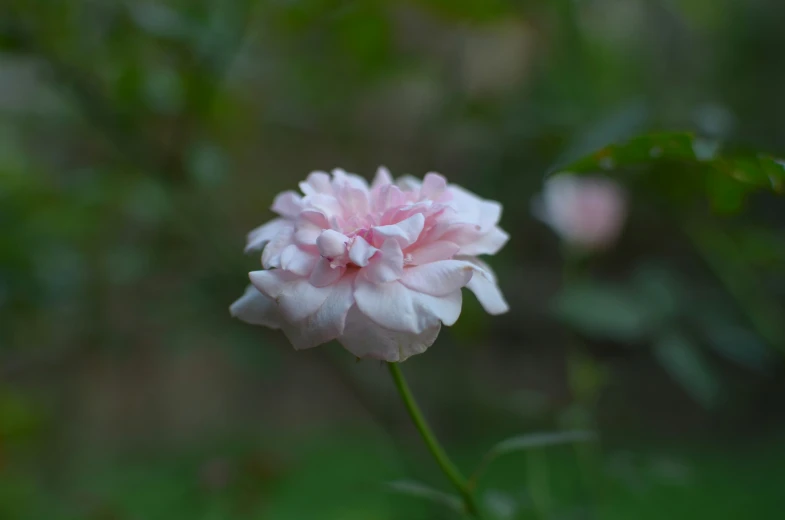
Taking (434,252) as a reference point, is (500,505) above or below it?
below

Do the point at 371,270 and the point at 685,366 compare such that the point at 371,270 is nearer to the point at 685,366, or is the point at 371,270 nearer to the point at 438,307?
the point at 438,307

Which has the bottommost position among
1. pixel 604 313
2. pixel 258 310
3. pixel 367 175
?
pixel 367 175

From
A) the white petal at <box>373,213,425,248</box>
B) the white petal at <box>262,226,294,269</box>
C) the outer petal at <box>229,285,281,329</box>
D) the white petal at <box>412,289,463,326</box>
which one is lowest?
the outer petal at <box>229,285,281,329</box>

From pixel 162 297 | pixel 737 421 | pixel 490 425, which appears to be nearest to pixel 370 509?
pixel 490 425

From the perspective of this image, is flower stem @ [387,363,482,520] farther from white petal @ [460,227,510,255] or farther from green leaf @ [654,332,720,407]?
green leaf @ [654,332,720,407]

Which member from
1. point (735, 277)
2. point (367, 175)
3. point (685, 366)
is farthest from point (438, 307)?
point (367, 175)

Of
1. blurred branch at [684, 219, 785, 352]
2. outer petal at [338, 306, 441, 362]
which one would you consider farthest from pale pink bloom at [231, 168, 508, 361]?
blurred branch at [684, 219, 785, 352]

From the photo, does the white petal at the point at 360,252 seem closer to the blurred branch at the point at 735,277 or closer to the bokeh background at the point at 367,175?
the bokeh background at the point at 367,175

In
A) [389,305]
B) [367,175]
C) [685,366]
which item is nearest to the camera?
[389,305]
